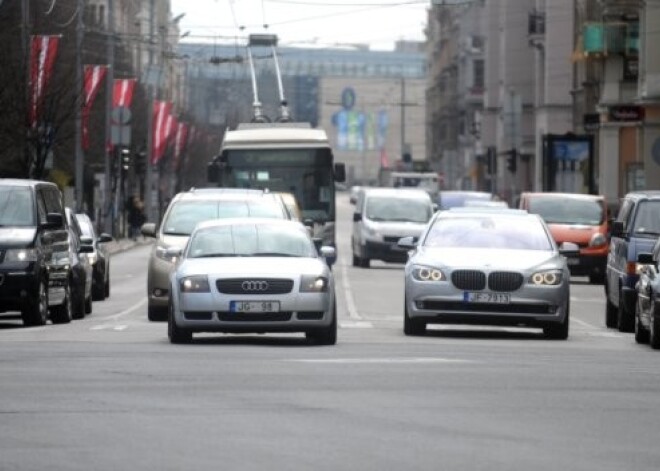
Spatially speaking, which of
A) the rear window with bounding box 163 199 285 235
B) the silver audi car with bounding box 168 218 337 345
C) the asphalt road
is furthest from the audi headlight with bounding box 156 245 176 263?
the silver audi car with bounding box 168 218 337 345

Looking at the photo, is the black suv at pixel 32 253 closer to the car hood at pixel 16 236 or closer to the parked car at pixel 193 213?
the car hood at pixel 16 236

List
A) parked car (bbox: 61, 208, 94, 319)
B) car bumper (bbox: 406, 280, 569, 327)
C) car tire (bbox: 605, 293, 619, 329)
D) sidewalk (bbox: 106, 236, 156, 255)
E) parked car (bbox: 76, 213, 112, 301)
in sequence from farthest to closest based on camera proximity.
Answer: sidewalk (bbox: 106, 236, 156, 255), parked car (bbox: 76, 213, 112, 301), parked car (bbox: 61, 208, 94, 319), car tire (bbox: 605, 293, 619, 329), car bumper (bbox: 406, 280, 569, 327)

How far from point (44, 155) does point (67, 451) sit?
46.2 m

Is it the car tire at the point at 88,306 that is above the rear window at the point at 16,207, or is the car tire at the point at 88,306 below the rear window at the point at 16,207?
below

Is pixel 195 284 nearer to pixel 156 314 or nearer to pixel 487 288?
pixel 487 288

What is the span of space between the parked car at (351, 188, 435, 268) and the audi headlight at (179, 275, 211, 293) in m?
32.2

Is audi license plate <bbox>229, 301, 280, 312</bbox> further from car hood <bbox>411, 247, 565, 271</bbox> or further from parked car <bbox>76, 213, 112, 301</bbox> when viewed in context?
parked car <bbox>76, 213, 112, 301</bbox>

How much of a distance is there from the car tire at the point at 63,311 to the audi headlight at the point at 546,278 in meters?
7.51

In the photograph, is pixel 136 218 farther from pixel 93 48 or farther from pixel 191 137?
pixel 191 137

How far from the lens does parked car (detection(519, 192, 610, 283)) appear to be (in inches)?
1969

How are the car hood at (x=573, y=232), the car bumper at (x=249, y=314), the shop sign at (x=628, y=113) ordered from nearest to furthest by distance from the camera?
1. the car bumper at (x=249, y=314)
2. the car hood at (x=573, y=232)
3. the shop sign at (x=628, y=113)

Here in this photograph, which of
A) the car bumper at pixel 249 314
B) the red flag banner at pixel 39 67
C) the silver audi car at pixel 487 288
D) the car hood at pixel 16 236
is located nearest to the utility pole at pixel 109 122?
the red flag banner at pixel 39 67

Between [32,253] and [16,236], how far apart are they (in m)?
0.29

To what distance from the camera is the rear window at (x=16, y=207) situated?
29484 millimetres
